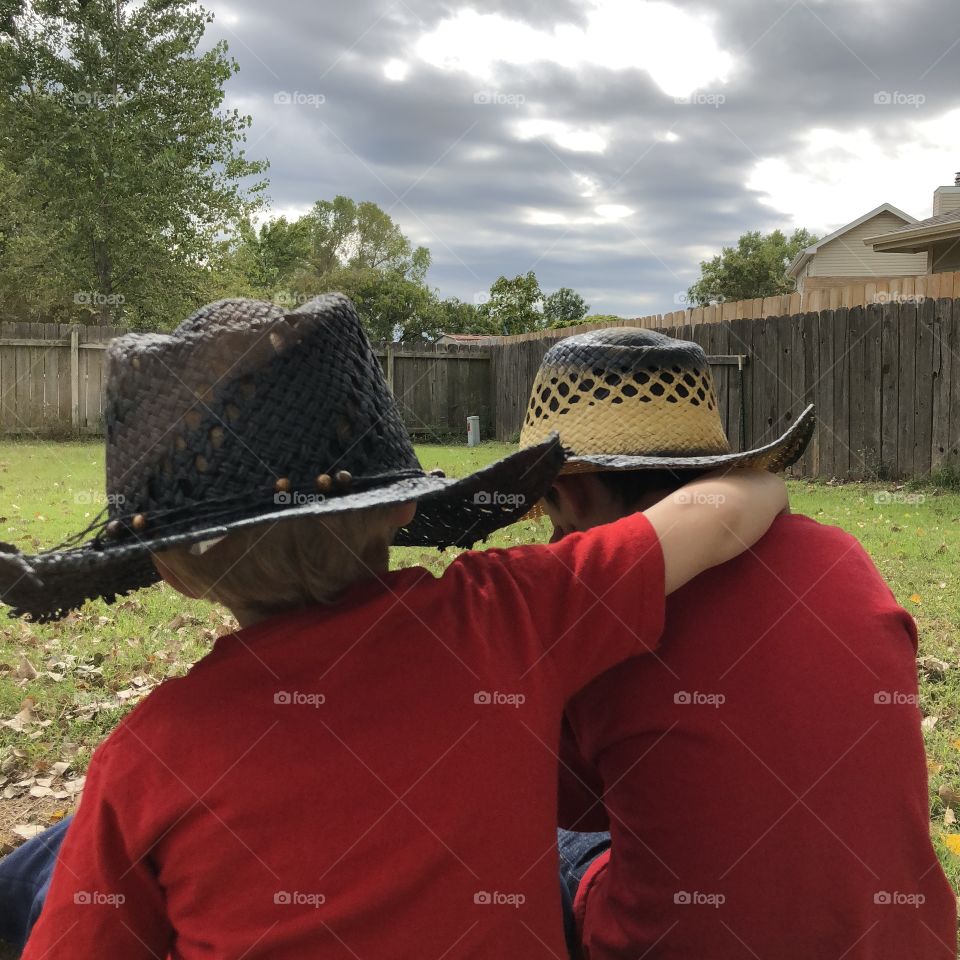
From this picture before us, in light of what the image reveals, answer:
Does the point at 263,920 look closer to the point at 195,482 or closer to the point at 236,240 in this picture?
the point at 195,482

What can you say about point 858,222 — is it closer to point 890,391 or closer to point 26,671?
point 890,391

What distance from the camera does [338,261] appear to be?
65.0m

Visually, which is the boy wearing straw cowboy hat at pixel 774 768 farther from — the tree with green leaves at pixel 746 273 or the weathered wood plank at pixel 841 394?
the tree with green leaves at pixel 746 273

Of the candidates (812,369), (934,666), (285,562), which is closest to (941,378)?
(812,369)

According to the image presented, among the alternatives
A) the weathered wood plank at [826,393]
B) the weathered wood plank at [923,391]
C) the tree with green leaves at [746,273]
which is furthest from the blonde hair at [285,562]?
the tree with green leaves at [746,273]

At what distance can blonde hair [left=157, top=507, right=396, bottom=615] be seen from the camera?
3.78ft

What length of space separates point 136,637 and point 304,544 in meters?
3.72

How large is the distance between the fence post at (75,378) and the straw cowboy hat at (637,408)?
1581 cm

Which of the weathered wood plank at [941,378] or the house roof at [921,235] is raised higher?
the house roof at [921,235]

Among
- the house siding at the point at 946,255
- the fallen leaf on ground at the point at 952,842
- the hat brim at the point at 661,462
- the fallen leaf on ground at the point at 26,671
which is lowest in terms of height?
the fallen leaf on ground at the point at 952,842

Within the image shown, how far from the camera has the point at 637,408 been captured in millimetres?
1595

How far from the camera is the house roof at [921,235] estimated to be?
1412 cm

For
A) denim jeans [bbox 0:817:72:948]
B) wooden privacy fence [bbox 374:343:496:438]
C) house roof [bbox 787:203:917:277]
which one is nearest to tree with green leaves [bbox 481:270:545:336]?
house roof [bbox 787:203:917:277]

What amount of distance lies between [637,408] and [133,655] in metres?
3.40
